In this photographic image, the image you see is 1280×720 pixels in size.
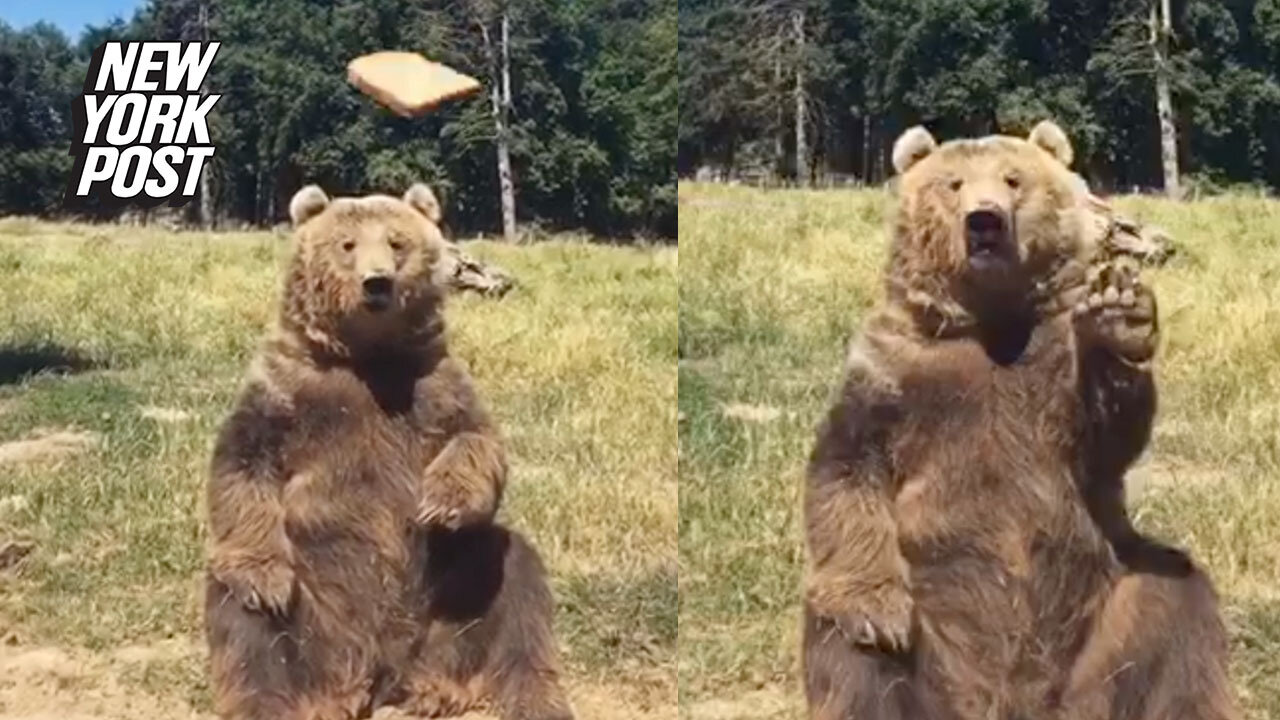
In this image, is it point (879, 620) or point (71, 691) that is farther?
point (71, 691)

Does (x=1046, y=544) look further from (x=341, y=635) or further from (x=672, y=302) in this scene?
(x=672, y=302)

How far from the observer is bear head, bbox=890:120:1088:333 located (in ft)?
9.15

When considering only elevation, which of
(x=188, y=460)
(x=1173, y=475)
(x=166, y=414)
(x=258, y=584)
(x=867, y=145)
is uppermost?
(x=867, y=145)

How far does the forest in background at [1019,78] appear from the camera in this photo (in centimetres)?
363

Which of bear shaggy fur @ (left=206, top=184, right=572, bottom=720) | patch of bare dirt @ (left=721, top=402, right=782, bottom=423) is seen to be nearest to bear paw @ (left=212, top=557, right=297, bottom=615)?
bear shaggy fur @ (left=206, top=184, right=572, bottom=720)

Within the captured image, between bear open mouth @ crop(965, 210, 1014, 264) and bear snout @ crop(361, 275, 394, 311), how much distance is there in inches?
39.4

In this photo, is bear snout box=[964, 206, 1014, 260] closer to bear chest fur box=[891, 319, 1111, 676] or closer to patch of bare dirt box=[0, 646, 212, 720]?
bear chest fur box=[891, 319, 1111, 676]

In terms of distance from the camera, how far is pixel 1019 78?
365 centimetres

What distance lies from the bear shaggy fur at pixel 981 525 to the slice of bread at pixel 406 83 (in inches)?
41.9

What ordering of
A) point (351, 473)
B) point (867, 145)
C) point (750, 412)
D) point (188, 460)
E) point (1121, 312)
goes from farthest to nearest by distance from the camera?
1. point (750, 412)
2. point (188, 460)
3. point (867, 145)
4. point (351, 473)
5. point (1121, 312)

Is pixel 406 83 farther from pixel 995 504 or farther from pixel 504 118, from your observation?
pixel 995 504

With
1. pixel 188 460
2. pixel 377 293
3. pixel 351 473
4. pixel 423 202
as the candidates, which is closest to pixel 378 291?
pixel 377 293

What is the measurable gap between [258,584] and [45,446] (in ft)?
6.61

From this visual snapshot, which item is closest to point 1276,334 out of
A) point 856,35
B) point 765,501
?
point 765,501
